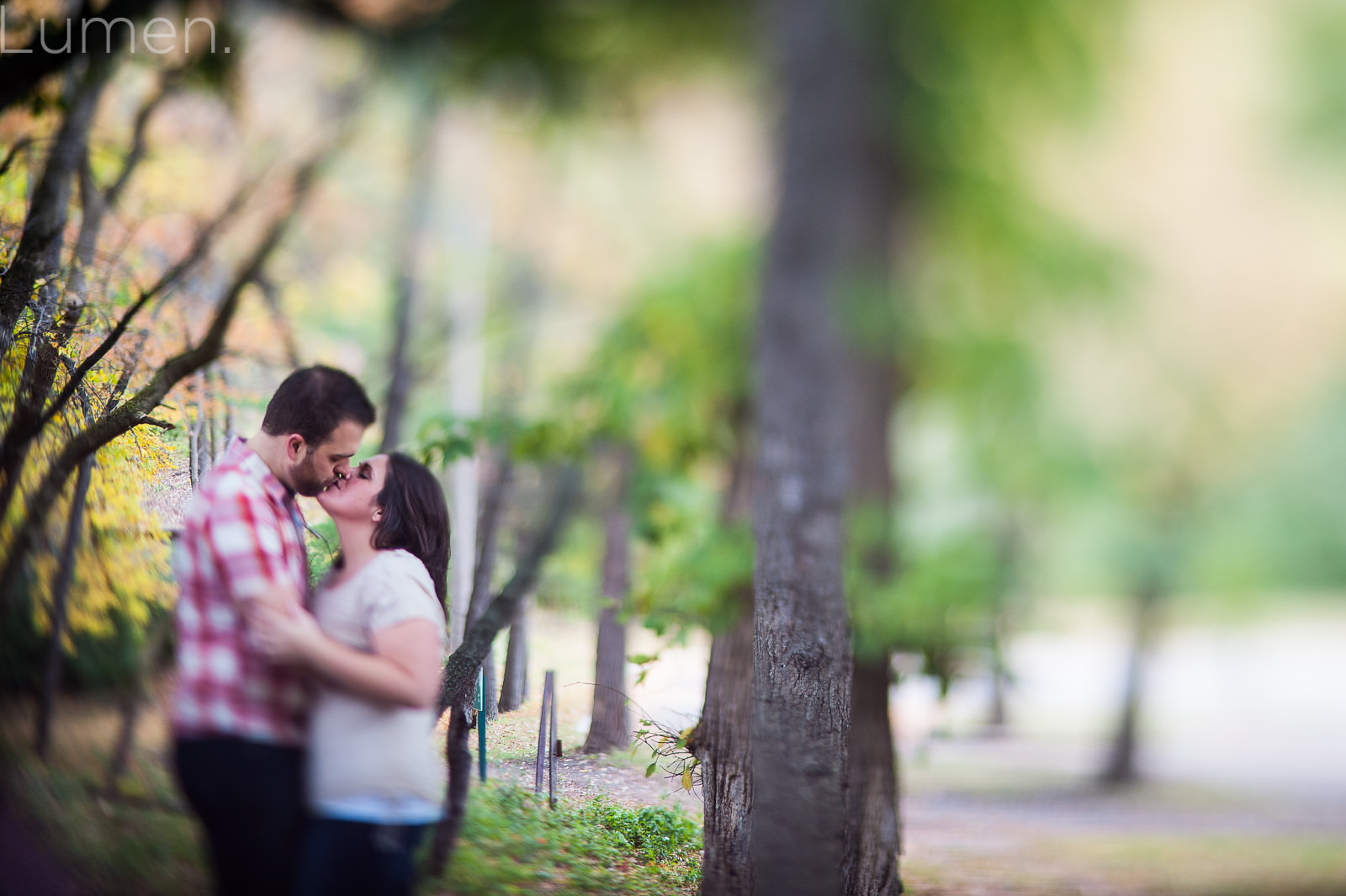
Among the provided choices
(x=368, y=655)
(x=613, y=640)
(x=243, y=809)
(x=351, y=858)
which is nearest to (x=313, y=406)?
(x=368, y=655)

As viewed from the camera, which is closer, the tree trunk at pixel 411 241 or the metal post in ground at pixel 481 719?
the metal post in ground at pixel 481 719

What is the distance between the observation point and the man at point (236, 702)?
214 cm

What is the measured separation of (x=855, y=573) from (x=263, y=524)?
355 cm

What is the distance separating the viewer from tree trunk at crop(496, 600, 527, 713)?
3.38 m

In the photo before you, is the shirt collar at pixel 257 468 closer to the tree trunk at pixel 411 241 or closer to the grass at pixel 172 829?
the grass at pixel 172 829

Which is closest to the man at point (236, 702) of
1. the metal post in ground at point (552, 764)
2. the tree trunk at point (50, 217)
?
the metal post in ground at point (552, 764)

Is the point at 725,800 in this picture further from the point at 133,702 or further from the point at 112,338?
the point at 112,338

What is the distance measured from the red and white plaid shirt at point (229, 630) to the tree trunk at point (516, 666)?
122cm

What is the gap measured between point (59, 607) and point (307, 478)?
4.28 feet

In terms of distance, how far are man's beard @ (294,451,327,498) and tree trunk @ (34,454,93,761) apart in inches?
48.9

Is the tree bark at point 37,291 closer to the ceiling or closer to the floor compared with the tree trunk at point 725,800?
closer to the ceiling

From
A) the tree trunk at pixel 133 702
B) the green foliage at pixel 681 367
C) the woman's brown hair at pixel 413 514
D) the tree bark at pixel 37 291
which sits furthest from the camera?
the green foliage at pixel 681 367

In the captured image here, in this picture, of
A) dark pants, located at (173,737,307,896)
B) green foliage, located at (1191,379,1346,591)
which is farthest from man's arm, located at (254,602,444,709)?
green foliage, located at (1191,379,1346,591)

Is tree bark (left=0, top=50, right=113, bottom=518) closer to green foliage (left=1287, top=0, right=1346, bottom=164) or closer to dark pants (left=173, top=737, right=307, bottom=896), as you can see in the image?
dark pants (left=173, top=737, right=307, bottom=896)
